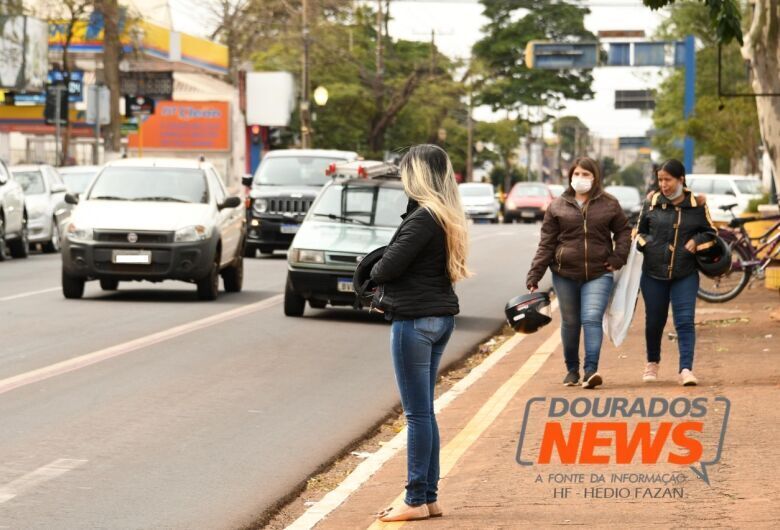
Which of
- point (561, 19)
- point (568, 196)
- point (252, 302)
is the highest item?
point (561, 19)

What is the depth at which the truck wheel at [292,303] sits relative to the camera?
18297mm

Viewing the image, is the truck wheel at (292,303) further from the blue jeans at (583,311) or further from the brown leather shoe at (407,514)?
the brown leather shoe at (407,514)

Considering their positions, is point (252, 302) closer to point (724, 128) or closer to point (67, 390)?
point (67, 390)

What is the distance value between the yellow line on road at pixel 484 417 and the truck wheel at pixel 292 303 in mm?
3696

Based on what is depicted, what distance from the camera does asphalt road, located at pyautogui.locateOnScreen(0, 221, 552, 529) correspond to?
852 cm

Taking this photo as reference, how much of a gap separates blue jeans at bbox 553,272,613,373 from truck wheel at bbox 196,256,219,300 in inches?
330

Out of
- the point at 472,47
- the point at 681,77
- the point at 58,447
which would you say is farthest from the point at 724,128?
the point at 472,47

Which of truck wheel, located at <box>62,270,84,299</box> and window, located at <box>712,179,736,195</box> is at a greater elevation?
window, located at <box>712,179,736,195</box>

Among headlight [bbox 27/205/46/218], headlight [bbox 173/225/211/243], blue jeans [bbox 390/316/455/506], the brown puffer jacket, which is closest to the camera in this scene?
blue jeans [bbox 390/316/455/506]

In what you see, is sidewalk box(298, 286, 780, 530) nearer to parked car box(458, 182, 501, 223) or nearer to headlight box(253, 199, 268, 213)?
headlight box(253, 199, 268, 213)

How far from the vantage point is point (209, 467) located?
9.39 metres

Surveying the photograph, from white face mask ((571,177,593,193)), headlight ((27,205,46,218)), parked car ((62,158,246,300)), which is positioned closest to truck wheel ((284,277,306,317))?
parked car ((62,158,246,300))

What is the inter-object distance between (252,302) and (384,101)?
5232 cm

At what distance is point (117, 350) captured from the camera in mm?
14680
